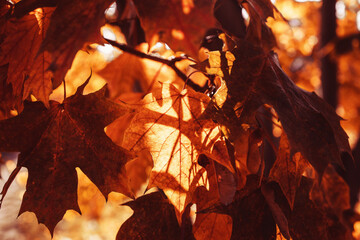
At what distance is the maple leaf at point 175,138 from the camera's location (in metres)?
0.96

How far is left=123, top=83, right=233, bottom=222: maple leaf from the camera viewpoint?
96 cm

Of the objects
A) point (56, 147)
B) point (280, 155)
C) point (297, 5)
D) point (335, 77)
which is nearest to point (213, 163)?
point (280, 155)

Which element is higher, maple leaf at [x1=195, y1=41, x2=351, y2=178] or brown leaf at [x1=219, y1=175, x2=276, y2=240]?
maple leaf at [x1=195, y1=41, x2=351, y2=178]

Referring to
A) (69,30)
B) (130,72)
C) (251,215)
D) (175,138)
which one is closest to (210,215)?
(251,215)

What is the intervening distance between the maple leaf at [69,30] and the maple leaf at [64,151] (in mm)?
273

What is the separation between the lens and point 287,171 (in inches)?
40.6

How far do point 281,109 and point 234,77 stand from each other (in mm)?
154

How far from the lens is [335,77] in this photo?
3.22 meters

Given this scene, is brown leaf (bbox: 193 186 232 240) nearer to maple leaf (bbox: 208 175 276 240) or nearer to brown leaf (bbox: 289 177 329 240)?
maple leaf (bbox: 208 175 276 240)

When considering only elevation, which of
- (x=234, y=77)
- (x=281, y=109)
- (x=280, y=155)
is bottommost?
(x=280, y=155)

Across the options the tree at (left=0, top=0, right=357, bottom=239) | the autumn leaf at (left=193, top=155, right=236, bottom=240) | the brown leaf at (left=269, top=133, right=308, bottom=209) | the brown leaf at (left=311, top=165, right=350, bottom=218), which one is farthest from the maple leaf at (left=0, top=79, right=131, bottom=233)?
the brown leaf at (left=311, top=165, right=350, bottom=218)

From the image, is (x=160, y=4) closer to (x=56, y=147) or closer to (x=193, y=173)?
(x=193, y=173)

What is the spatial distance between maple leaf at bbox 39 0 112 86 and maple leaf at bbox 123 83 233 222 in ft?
1.08

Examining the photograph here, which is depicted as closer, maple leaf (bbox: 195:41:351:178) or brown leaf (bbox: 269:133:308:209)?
maple leaf (bbox: 195:41:351:178)
